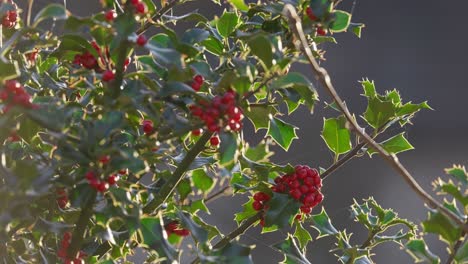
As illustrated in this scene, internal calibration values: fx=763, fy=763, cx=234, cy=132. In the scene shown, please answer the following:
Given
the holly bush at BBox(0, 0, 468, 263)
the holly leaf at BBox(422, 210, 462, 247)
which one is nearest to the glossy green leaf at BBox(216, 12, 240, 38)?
the holly bush at BBox(0, 0, 468, 263)

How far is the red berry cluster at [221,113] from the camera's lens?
0.67 metres

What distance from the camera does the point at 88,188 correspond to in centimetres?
69

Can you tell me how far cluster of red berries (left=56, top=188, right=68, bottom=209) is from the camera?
74 centimetres

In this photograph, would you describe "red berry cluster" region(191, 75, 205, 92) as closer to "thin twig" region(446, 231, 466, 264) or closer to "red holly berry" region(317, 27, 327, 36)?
"red holly berry" region(317, 27, 327, 36)

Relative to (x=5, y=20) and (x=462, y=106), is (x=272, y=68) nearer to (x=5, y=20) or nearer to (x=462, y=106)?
(x=5, y=20)

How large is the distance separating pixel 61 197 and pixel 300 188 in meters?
0.25

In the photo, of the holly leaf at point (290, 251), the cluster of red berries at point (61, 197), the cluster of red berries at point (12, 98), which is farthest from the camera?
the holly leaf at point (290, 251)

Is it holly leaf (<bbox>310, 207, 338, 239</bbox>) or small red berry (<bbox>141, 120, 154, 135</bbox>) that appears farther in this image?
holly leaf (<bbox>310, 207, 338, 239</bbox>)

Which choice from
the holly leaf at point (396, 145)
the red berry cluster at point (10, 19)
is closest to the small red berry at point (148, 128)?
the red berry cluster at point (10, 19)

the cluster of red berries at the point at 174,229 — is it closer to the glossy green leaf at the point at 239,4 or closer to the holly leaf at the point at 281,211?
the holly leaf at the point at 281,211

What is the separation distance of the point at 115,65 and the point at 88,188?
12 cm

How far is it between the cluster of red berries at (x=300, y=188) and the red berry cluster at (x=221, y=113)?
176 mm

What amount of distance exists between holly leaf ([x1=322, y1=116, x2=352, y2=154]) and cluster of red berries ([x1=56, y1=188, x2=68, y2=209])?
1.10 feet

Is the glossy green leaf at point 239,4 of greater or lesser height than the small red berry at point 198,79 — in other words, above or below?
above
